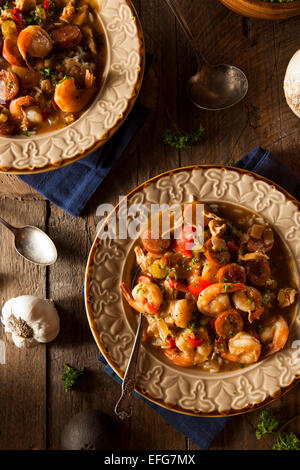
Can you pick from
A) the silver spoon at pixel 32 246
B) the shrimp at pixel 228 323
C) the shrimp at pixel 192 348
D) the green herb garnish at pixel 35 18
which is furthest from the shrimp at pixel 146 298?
the green herb garnish at pixel 35 18

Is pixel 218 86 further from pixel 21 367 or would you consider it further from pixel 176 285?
pixel 21 367

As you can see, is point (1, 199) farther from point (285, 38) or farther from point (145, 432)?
point (285, 38)

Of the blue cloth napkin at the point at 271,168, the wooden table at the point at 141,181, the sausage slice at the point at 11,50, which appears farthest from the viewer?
the wooden table at the point at 141,181

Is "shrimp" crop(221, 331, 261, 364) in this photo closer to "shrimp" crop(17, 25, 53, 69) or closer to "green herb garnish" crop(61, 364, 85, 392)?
"green herb garnish" crop(61, 364, 85, 392)

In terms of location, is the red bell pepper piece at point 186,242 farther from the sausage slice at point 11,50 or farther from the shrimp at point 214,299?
the sausage slice at point 11,50

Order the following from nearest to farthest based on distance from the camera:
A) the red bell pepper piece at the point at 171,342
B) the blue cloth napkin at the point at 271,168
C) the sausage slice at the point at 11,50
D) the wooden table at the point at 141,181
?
the red bell pepper piece at the point at 171,342
the sausage slice at the point at 11,50
the blue cloth napkin at the point at 271,168
the wooden table at the point at 141,181

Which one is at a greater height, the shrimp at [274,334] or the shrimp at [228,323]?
the shrimp at [228,323]

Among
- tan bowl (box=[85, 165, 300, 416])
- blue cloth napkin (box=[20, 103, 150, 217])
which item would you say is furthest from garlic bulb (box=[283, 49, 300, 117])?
blue cloth napkin (box=[20, 103, 150, 217])
